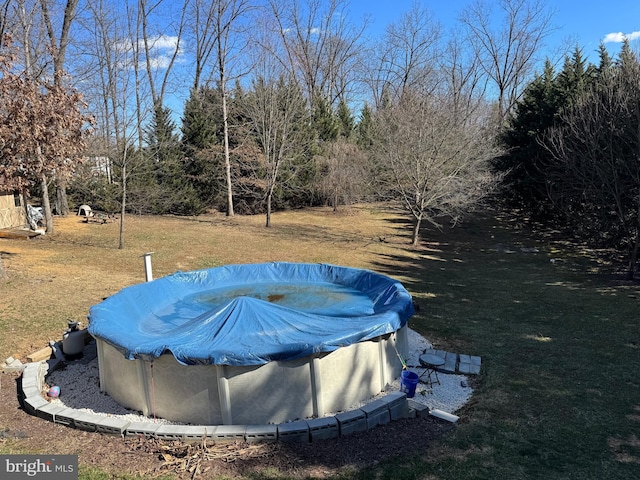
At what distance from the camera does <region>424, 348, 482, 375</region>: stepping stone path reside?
7.57m

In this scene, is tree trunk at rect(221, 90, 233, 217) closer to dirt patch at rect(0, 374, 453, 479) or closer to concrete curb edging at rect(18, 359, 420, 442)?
concrete curb edging at rect(18, 359, 420, 442)

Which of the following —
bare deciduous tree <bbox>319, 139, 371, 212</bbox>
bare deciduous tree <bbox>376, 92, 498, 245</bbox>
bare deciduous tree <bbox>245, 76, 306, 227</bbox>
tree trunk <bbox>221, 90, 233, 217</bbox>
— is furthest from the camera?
bare deciduous tree <bbox>319, 139, 371, 212</bbox>

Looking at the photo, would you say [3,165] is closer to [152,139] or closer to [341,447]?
[341,447]

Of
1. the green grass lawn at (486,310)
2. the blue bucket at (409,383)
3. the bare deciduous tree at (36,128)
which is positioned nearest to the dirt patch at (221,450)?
the green grass lawn at (486,310)

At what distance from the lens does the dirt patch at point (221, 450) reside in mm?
4895

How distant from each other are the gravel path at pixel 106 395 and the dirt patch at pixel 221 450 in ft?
2.23

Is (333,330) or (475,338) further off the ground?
(333,330)

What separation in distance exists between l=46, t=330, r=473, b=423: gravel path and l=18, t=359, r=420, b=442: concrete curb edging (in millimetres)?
452

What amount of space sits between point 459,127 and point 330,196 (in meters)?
10.8

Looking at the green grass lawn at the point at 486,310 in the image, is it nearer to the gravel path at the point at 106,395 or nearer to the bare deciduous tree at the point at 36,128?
the gravel path at the point at 106,395

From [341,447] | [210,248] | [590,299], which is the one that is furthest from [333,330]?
[210,248]

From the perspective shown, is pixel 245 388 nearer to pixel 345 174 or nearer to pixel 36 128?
pixel 36 128

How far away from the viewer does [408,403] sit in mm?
6172

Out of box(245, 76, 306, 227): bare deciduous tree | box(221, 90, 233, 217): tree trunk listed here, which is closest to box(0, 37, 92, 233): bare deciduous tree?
box(245, 76, 306, 227): bare deciduous tree
